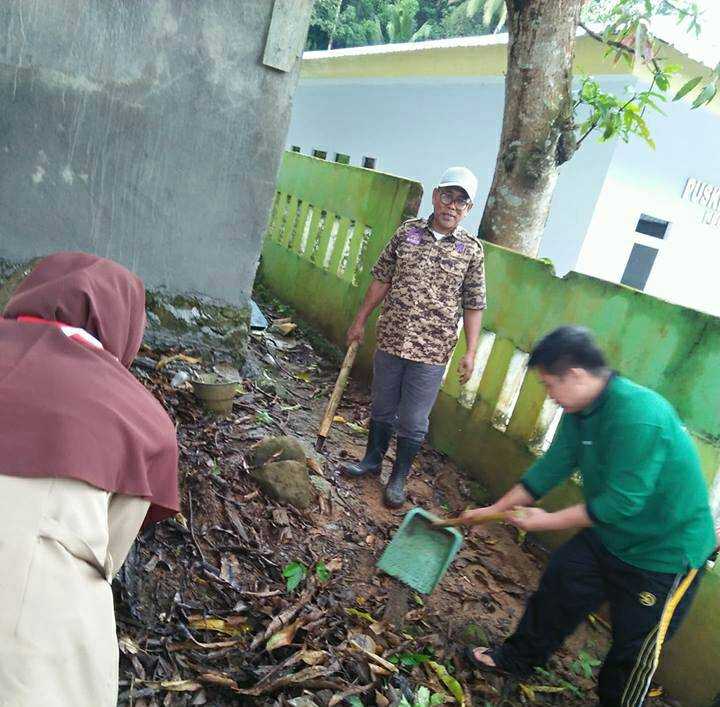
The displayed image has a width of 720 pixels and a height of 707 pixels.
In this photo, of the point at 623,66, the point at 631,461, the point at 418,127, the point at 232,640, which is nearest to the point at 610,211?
the point at 623,66

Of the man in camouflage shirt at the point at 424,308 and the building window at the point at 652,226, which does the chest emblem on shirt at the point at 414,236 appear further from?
the building window at the point at 652,226

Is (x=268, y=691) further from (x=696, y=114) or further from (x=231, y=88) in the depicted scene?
(x=696, y=114)

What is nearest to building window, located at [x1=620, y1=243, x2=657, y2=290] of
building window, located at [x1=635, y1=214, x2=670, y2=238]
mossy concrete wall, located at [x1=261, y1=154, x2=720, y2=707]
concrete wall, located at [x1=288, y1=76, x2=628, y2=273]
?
building window, located at [x1=635, y1=214, x2=670, y2=238]

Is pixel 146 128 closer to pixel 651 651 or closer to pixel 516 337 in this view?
pixel 516 337

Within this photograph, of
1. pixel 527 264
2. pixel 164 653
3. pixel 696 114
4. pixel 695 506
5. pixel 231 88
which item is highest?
pixel 696 114

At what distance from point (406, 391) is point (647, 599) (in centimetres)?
195

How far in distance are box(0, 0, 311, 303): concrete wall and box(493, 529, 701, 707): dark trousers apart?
119 inches

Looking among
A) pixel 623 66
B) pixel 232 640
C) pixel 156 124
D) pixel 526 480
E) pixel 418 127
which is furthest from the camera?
pixel 418 127

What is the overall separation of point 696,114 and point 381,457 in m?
7.82

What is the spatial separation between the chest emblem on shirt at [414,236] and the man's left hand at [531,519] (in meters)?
1.87

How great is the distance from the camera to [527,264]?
452cm

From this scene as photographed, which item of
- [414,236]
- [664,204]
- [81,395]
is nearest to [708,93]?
[414,236]

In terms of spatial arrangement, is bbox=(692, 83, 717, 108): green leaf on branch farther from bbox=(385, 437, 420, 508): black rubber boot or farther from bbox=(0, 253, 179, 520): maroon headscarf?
bbox=(0, 253, 179, 520): maroon headscarf

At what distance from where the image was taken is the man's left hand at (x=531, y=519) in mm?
2686
